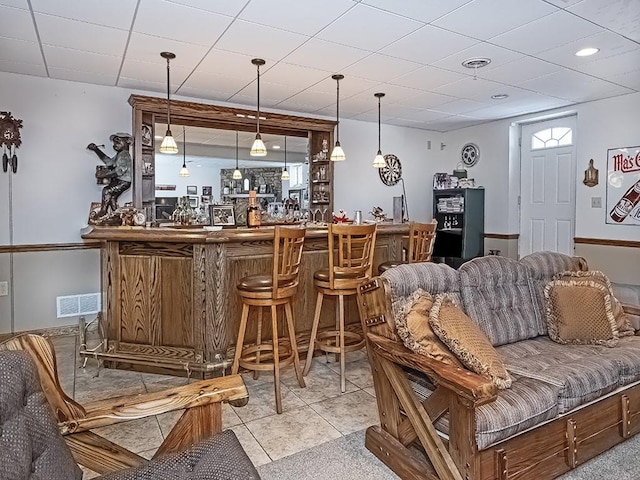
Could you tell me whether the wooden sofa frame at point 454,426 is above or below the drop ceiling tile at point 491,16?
below

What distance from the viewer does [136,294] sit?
10.7 ft

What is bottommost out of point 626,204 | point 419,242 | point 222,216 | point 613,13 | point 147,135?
point 419,242

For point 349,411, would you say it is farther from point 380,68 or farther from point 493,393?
point 380,68

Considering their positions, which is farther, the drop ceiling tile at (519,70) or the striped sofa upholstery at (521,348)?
the drop ceiling tile at (519,70)

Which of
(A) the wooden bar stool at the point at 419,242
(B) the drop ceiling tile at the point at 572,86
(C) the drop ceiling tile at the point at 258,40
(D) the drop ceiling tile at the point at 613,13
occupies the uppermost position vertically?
(B) the drop ceiling tile at the point at 572,86

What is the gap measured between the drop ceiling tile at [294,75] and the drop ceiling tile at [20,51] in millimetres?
1848

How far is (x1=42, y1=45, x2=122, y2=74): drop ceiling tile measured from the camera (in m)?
3.56

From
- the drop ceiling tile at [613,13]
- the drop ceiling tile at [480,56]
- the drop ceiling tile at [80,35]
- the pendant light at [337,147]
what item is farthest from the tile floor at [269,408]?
the drop ceiling tile at [613,13]

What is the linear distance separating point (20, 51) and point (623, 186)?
19.7 feet

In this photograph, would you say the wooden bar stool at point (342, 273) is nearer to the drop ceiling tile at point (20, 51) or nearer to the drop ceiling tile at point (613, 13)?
the drop ceiling tile at point (613, 13)

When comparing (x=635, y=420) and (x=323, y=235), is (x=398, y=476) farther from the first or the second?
(x=323, y=235)

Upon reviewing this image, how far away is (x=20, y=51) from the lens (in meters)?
3.54

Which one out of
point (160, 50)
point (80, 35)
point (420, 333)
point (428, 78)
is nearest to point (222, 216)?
point (160, 50)

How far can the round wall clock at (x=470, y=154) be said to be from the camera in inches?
257
